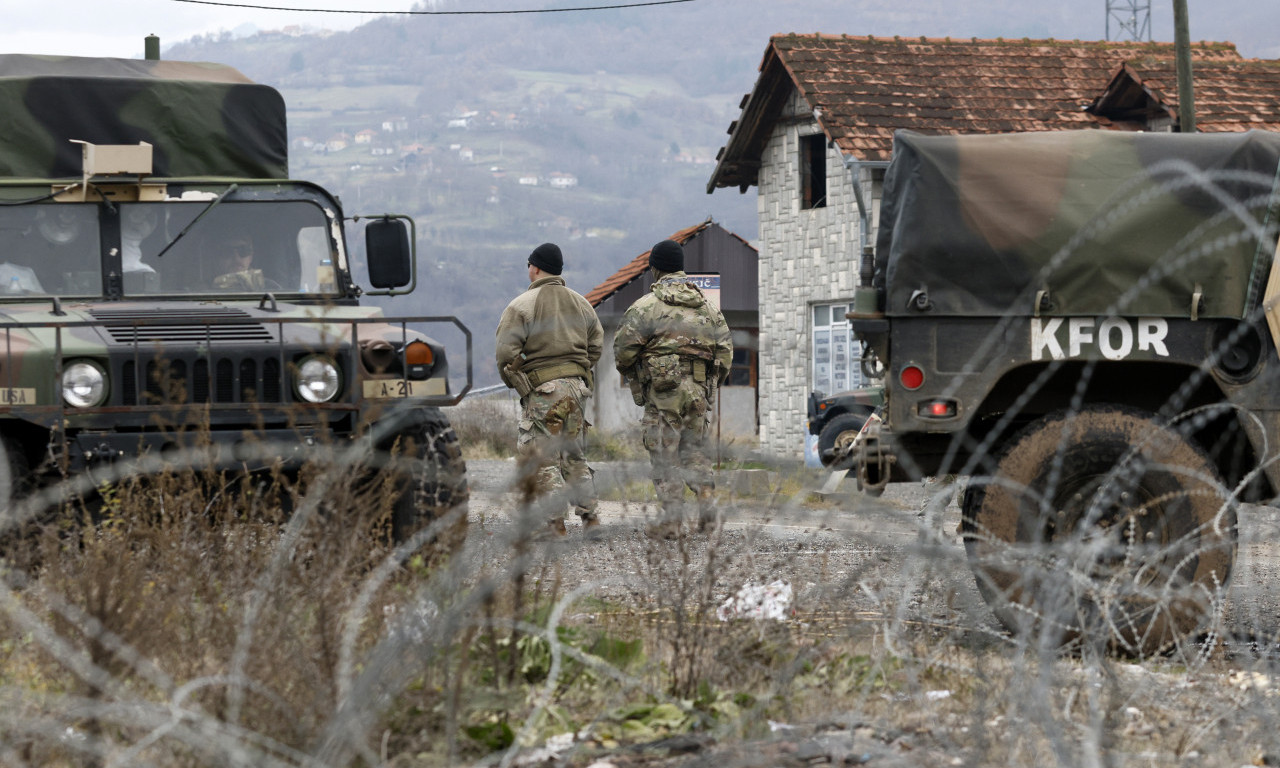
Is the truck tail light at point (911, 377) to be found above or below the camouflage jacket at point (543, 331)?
below

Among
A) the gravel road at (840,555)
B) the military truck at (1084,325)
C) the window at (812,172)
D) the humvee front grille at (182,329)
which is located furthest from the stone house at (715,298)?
the military truck at (1084,325)

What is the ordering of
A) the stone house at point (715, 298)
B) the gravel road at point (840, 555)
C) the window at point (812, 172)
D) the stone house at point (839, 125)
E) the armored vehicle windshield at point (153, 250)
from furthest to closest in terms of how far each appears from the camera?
the stone house at point (715, 298), the window at point (812, 172), the stone house at point (839, 125), the armored vehicle windshield at point (153, 250), the gravel road at point (840, 555)

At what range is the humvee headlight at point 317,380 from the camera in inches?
251

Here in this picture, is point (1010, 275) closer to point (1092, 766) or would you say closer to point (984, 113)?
point (1092, 766)

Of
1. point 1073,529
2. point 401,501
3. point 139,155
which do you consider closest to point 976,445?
point 1073,529

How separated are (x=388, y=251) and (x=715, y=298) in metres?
21.9

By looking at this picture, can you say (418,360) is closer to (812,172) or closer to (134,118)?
(134,118)

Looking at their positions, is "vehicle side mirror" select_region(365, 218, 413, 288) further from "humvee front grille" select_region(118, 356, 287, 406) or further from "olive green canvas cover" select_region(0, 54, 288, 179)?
"humvee front grille" select_region(118, 356, 287, 406)

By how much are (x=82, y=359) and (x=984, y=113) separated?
52.8ft

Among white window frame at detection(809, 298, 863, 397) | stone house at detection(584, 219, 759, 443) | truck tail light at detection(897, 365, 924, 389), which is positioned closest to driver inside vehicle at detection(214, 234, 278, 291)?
truck tail light at detection(897, 365, 924, 389)

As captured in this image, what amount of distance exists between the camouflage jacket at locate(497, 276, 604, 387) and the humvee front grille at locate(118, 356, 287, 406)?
179 cm

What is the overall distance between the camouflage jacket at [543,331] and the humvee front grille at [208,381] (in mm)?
1791

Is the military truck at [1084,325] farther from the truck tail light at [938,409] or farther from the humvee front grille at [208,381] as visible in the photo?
the humvee front grille at [208,381]

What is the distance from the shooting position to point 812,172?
76.7 feet
